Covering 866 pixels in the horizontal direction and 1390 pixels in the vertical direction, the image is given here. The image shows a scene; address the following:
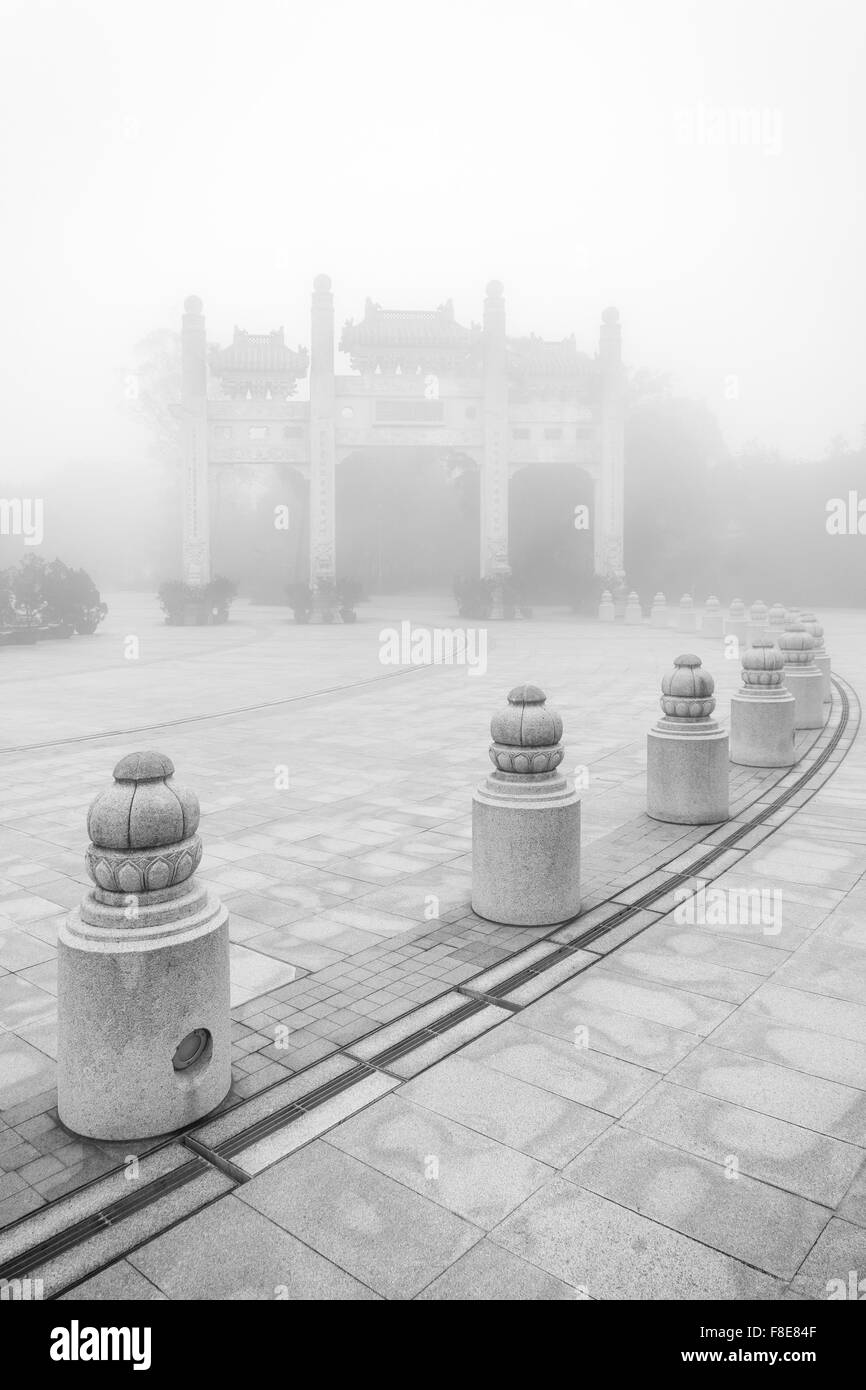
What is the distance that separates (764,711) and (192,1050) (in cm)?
699

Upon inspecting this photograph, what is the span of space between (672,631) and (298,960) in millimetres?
24213

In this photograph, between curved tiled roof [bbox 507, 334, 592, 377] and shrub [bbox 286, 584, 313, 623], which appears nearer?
shrub [bbox 286, 584, 313, 623]

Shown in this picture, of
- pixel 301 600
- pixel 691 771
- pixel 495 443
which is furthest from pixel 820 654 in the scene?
pixel 495 443

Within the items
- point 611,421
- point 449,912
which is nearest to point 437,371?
point 611,421

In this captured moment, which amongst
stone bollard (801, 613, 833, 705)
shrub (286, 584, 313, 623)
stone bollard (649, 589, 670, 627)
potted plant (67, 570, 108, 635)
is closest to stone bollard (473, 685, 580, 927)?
stone bollard (801, 613, 833, 705)

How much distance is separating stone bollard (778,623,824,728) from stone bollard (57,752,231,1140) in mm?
9411

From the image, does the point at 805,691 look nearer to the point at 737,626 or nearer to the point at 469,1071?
the point at 469,1071

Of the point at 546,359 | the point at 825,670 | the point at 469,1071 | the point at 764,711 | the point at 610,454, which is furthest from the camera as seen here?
the point at 546,359

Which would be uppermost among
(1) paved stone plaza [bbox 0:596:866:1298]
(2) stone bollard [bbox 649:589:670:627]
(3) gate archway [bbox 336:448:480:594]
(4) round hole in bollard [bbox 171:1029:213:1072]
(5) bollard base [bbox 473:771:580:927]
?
(3) gate archway [bbox 336:448:480:594]

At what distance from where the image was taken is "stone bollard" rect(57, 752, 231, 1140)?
3.24m

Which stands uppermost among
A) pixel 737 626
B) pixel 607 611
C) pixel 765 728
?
pixel 607 611

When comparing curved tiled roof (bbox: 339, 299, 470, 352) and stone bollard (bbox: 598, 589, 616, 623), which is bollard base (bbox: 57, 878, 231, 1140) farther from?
curved tiled roof (bbox: 339, 299, 470, 352)

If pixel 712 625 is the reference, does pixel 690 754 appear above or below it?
below

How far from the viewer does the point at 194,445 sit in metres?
34.9
